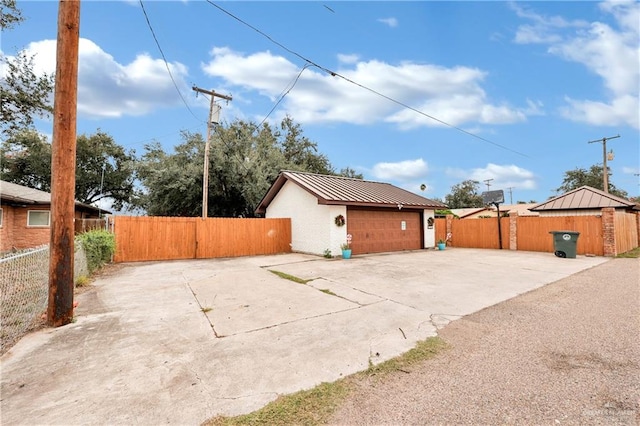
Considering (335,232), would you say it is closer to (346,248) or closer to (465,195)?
(346,248)

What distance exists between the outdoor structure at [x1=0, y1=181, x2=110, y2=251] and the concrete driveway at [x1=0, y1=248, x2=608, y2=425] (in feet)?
31.7

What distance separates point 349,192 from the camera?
13.7 meters

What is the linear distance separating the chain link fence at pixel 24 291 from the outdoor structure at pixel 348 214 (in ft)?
27.3

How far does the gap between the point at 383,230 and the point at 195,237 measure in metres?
8.44

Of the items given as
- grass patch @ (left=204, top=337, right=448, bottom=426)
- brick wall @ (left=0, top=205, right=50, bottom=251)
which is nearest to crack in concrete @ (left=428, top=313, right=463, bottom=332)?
grass patch @ (left=204, top=337, right=448, bottom=426)

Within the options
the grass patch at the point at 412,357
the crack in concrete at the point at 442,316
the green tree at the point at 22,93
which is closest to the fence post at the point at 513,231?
the crack in concrete at the point at 442,316

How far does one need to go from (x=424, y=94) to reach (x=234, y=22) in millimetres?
7780

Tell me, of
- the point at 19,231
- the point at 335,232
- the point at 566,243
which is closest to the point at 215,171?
the point at 19,231

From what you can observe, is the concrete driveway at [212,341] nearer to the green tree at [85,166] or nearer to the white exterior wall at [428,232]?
the white exterior wall at [428,232]

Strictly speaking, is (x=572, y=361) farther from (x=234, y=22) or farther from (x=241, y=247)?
(x=241, y=247)

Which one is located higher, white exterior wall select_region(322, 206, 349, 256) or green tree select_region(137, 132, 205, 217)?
green tree select_region(137, 132, 205, 217)

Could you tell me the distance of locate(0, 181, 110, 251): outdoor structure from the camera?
12.9 meters

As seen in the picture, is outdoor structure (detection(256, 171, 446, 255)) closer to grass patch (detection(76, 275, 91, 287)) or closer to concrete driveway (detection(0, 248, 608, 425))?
concrete driveway (detection(0, 248, 608, 425))

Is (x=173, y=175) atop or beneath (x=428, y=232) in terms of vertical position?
atop
